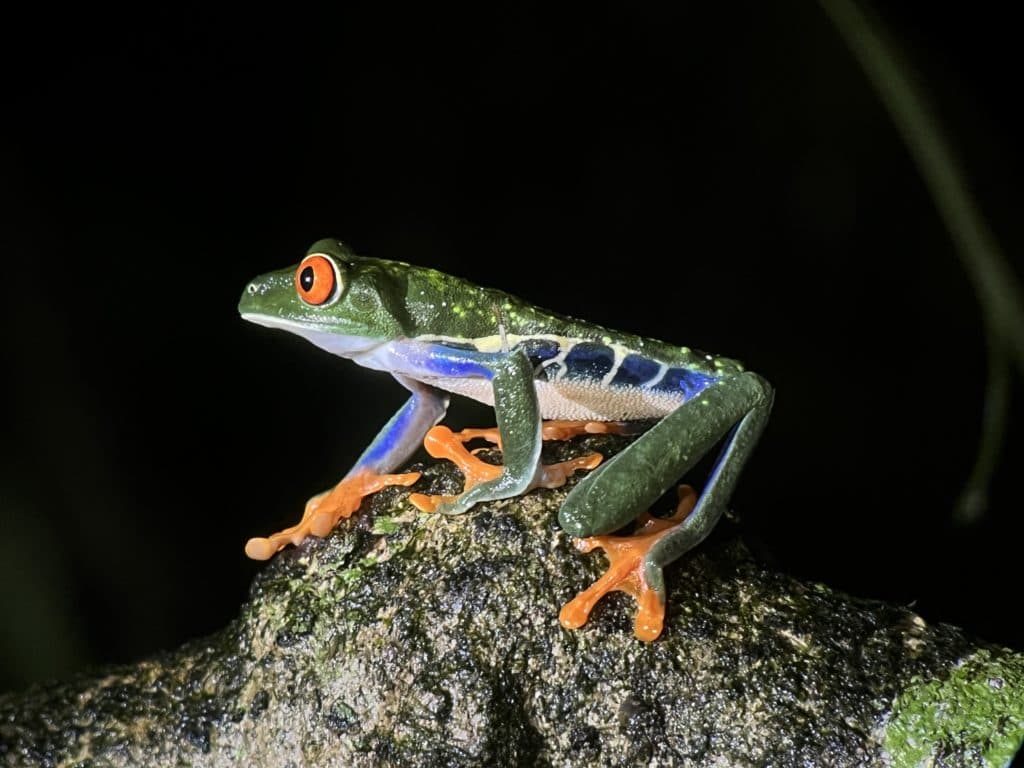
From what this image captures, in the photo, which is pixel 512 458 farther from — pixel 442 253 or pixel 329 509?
pixel 442 253

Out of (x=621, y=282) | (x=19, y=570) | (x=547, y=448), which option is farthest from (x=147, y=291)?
(x=547, y=448)

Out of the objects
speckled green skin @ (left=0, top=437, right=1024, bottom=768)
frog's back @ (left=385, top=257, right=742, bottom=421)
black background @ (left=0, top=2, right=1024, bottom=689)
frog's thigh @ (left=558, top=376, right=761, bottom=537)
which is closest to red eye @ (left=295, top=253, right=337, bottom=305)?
frog's back @ (left=385, top=257, right=742, bottom=421)

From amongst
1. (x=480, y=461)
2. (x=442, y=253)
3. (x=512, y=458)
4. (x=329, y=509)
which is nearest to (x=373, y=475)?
(x=329, y=509)

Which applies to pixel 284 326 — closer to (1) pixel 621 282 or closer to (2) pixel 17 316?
(2) pixel 17 316

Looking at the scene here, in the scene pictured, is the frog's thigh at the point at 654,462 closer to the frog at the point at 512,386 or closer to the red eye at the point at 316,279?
the frog at the point at 512,386

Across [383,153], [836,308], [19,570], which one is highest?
[383,153]

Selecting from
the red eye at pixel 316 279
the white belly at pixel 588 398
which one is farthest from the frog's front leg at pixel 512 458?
the red eye at pixel 316 279

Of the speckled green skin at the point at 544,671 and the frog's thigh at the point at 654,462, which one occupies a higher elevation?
the frog's thigh at the point at 654,462
